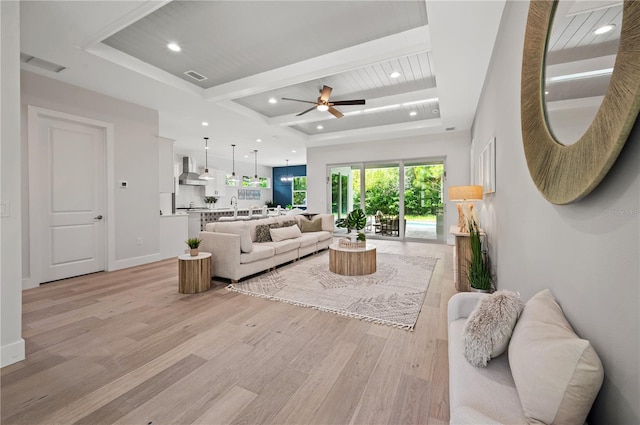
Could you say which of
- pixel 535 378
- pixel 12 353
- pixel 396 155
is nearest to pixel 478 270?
pixel 535 378

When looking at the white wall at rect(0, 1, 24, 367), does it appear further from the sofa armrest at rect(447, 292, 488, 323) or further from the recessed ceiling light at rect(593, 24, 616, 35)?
the recessed ceiling light at rect(593, 24, 616, 35)

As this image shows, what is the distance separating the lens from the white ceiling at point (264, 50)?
2.63m

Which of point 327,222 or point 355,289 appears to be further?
point 327,222

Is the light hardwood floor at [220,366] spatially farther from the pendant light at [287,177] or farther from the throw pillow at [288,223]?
the pendant light at [287,177]

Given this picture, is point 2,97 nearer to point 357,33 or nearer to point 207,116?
point 357,33

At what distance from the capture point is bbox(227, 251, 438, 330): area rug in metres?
2.74

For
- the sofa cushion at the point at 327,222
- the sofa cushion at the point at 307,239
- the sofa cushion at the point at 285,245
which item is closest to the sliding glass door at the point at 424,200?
the sofa cushion at the point at 327,222

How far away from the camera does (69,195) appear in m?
4.05

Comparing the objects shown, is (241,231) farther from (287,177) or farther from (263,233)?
(287,177)

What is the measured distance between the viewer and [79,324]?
8.23 ft

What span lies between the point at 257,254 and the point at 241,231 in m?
0.41

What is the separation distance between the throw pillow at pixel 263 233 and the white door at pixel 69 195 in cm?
244

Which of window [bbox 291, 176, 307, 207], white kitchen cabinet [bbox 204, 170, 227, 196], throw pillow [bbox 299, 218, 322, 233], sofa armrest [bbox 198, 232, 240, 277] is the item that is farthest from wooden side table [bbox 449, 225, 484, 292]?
window [bbox 291, 176, 307, 207]

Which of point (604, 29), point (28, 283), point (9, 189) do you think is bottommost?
point (28, 283)
